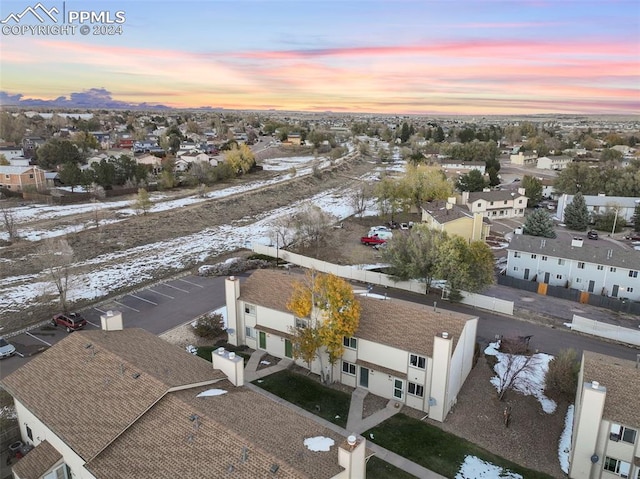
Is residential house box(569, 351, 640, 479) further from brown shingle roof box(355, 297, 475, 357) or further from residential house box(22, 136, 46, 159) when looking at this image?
residential house box(22, 136, 46, 159)

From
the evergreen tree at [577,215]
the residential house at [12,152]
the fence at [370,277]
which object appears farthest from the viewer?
the residential house at [12,152]

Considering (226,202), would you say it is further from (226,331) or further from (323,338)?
(323,338)

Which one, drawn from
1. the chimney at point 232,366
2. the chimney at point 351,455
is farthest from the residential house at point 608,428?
the chimney at point 232,366

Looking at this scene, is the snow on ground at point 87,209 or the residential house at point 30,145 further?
the residential house at point 30,145

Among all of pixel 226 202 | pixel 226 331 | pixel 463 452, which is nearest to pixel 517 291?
pixel 463 452

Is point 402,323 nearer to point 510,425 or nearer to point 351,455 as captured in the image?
point 510,425

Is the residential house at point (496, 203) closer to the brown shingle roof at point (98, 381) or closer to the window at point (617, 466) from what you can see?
the window at point (617, 466)

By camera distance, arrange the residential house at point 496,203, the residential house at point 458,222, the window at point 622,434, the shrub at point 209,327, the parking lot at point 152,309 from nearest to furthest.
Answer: the window at point 622,434 → the parking lot at point 152,309 → the shrub at point 209,327 → the residential house at point 458,222 → the residential house at point 496,203
